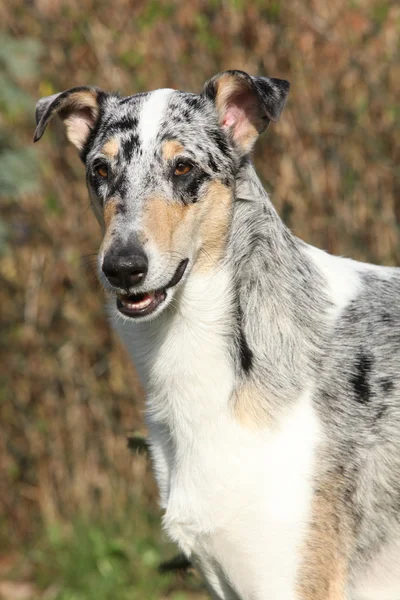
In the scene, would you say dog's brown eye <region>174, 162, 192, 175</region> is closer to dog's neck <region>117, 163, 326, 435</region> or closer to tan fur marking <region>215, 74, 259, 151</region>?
dog's neck <region>117, 163, 326, 435</region>

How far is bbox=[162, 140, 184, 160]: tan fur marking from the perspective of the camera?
352cm

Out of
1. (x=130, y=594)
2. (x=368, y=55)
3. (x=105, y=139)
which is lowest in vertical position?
(x=130, y=594)

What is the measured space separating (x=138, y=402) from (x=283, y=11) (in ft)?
10.1

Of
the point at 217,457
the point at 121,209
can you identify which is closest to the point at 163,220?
the point at 121,209

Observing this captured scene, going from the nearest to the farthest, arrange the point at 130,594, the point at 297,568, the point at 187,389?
1. the point at 297,568
2. the point at 187,389
3. the point at 130,594

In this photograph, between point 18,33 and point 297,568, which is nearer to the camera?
point 297,568

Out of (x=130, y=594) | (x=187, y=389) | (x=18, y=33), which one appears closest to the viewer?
(x=187, y=389)

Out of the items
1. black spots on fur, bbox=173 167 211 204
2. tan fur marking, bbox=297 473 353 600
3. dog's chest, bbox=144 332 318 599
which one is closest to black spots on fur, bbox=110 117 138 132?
black spots on fur, bbox=173 167 211 204

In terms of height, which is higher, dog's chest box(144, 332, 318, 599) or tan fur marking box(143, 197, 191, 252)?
tan fur marking box(143, 197, 191, 252)

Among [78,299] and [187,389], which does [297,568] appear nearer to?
[187,389]

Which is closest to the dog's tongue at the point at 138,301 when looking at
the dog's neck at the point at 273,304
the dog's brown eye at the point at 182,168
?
the dog's neck at the point at 273,304

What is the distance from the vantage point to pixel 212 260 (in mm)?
3561

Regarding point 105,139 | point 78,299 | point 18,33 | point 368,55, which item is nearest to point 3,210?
point 78,299

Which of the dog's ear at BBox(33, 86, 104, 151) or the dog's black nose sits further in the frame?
the dog's ear at BBox(33, 86, 104, 151)
